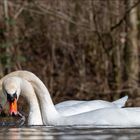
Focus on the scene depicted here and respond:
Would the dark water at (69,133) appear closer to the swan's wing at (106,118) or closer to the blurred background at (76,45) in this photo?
the swan's wing at (106,118)

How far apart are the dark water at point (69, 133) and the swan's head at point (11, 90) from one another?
49 cm

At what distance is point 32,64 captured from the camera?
1870 cm

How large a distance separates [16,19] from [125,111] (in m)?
7.96

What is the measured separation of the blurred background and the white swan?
5568 millimetres

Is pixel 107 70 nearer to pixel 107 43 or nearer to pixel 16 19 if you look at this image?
pixel 107 43

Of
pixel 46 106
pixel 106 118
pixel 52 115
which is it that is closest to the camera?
pixel 106 118

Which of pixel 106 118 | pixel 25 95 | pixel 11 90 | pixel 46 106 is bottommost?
pixel 106 118

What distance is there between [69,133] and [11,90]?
1.74m

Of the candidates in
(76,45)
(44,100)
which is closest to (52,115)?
(44,100)

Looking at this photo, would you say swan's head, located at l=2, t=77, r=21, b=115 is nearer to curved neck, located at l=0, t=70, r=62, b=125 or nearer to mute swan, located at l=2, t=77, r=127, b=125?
mute swan, located at l=2, t=77, r=127, b=125

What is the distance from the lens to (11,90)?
34.6 ft

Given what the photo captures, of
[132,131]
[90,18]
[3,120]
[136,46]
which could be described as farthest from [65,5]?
[132,131]

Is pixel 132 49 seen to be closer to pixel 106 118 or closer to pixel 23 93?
pixel 23 93

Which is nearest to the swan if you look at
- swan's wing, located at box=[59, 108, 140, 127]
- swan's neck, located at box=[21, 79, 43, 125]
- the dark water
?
swan's neck, located at box=[21, 79, 43, 125]
